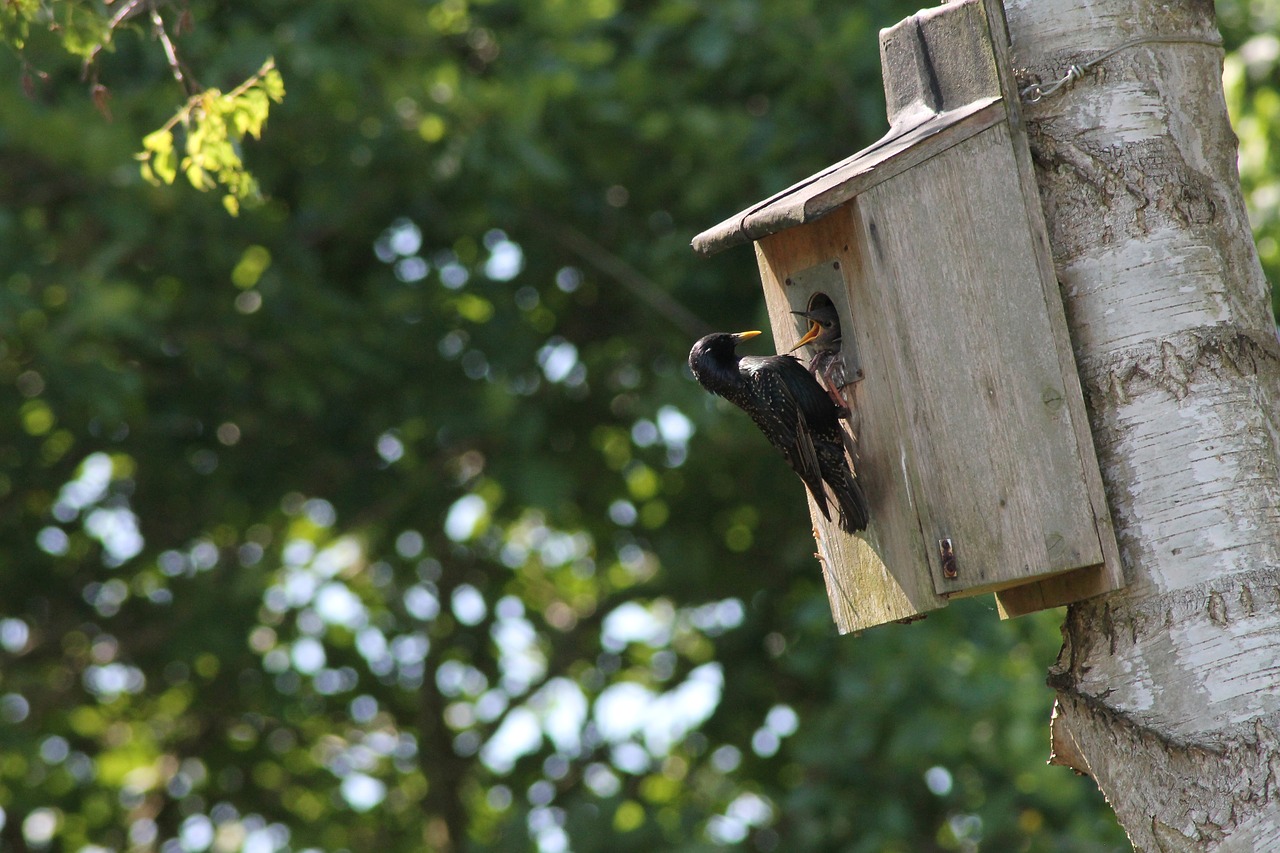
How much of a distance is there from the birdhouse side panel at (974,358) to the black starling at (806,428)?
23 cm

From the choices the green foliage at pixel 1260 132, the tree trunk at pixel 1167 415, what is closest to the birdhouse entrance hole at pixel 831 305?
the tree trunk at pixel 1167 415

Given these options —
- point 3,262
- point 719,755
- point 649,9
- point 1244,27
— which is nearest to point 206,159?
point 3,262

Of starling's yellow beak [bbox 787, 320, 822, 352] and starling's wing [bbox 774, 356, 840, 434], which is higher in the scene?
starling's yellow beak [bbox 787, 320, 822, 352]

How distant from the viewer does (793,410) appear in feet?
9.73

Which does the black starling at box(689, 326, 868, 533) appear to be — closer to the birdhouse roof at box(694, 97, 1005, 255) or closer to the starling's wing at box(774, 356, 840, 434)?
the starling's wing at box(774, 356, 840, 434)

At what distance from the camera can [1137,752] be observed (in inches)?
96.6

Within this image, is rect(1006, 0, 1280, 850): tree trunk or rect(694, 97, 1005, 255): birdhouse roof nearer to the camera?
rect(1006, 0, 1280, 850): tree trunk

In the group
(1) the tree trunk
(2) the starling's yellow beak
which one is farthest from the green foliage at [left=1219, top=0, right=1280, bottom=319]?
(2) the starling's yellow beak

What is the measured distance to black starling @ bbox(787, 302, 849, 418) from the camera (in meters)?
2.94

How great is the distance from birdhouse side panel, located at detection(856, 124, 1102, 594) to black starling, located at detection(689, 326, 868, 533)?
227 millimetres

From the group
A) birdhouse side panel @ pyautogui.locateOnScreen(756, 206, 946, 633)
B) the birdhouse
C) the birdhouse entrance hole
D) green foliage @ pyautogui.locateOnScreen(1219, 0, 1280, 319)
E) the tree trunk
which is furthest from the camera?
green foliage @ pyautogui.locateOnScreen(1219, 0, 1280, 319)

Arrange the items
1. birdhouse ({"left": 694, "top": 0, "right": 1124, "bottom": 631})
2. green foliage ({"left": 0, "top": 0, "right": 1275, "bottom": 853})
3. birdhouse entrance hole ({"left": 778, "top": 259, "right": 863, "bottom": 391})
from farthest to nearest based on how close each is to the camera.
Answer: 1. green foliage ({"left": 0, "top": 0, "right": 1275, "bottom": 853})
2. birdhouse entrance hole ({"left": 778, "top": 259, "right": 863, "bottom": 391})
3. birdhouse ({"left": 694, "top": 0, "right": 1124, "bottom": 631})

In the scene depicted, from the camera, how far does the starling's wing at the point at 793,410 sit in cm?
295

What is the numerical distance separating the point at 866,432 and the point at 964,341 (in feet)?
0.93
